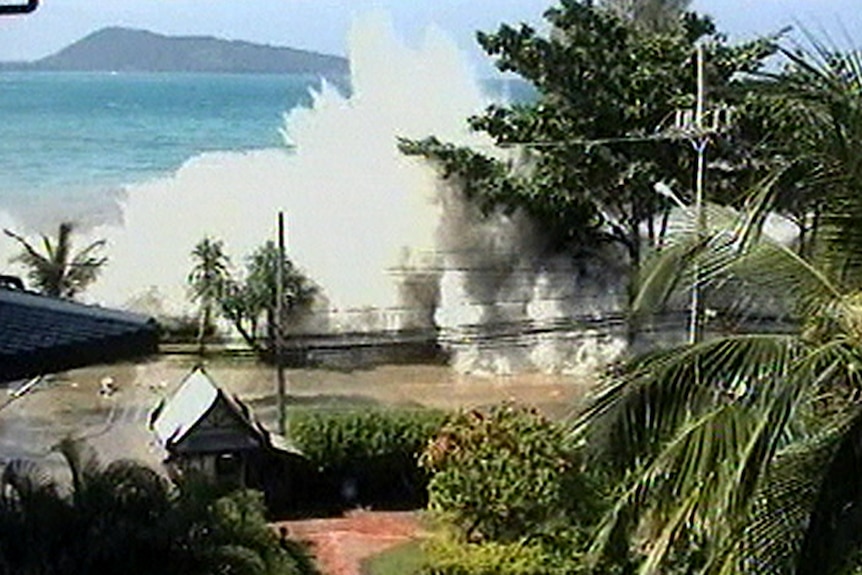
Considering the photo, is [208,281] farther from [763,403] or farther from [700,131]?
[763,403]

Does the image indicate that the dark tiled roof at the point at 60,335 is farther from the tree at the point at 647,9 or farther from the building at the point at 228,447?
the tree at the point at 647,9

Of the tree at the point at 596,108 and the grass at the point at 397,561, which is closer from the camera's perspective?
the grass at the point at 397,561

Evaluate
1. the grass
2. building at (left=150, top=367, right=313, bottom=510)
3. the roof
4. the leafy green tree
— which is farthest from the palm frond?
the roof

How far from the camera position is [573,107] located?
25.3m

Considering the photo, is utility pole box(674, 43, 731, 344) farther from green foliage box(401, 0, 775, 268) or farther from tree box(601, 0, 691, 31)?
tree box(601, 0, 691, 31)

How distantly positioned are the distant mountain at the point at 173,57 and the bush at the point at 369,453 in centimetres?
8625

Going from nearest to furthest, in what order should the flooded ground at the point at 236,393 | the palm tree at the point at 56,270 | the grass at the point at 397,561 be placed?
the grass at the point at 397,561 → the flooded ground at the point at 236,393 → the palm tree at the point at 56,270

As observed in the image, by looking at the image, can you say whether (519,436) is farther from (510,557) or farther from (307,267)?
(307,267)

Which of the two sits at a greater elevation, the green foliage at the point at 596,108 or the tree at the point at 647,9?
the tree at the point at 647,9

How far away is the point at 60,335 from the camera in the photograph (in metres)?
4.82

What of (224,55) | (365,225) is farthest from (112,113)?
(365,225)

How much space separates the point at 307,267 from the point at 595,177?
37.5 ft

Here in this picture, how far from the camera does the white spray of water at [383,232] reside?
29266mm

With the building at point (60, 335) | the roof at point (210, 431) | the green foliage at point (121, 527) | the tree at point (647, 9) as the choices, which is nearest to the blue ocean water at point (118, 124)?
the tree at point (647, 9)
